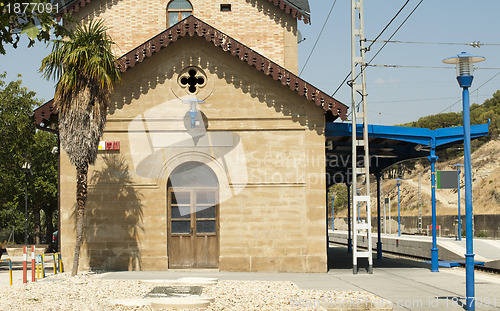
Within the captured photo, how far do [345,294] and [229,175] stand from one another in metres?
7.83

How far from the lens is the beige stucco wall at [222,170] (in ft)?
67.8

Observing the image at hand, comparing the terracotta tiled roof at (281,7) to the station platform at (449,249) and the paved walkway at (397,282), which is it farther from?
the station platform at (449,249)

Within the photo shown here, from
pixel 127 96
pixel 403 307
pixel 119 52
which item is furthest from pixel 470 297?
pixel 119 52

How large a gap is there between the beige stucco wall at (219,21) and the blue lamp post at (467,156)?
1329 centimetres

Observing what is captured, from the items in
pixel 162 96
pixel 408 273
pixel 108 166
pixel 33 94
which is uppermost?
pixel 33 94

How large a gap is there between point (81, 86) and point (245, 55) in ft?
18.0

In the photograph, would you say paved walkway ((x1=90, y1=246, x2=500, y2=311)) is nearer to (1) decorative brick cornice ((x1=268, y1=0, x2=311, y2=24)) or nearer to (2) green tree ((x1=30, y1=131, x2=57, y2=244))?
(1) decorative brick cornice ((x1=268, y1=0, x2=311, y2=24))

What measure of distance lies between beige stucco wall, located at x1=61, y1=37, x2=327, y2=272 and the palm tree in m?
2.41

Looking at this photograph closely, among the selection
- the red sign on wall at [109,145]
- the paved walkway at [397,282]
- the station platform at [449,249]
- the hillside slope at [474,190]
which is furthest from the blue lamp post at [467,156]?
the hillside slope at [474,190]

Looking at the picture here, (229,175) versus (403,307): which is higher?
(229,175)

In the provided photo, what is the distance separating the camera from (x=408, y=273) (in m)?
Answer: 20.8

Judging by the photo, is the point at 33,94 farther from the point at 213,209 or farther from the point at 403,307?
the point at 403,307

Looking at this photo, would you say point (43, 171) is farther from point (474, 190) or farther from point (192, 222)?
point (474, 190)

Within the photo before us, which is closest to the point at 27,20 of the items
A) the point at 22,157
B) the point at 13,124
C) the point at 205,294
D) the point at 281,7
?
the point at 205,294
